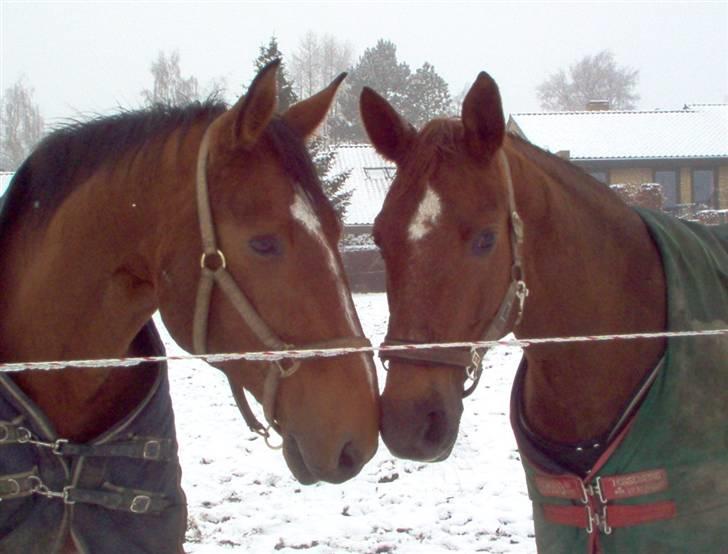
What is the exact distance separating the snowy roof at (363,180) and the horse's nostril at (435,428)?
21018 millimetres

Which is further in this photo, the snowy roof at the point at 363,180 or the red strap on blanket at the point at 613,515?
the snowy roof at the point at 363,180

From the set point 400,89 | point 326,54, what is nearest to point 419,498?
point 400,89

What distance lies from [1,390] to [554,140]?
92.9 feet

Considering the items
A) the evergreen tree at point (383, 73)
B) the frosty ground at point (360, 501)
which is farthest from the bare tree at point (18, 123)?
the frosty ground at point (360, 501)

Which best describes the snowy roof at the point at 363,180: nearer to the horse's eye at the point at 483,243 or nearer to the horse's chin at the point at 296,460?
the horse's eye at the point at 483,243

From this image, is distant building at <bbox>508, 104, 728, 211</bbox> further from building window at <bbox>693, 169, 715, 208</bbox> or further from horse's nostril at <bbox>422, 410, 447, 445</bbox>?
horse's nostril at <bbox>422, 410, 447, 445</bbox>

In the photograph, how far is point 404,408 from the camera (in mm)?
2623

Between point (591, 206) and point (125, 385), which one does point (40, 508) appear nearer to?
point (125, 385)

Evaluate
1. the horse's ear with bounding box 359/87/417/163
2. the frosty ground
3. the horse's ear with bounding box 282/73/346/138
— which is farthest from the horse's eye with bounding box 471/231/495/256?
the frosty ground

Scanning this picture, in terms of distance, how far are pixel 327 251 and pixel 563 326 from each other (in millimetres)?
1092

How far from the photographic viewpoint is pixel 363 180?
2736cm

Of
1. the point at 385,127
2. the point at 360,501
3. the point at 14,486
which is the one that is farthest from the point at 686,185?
the point at 14,486

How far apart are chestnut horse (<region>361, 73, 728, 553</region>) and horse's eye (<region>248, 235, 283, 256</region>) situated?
2.00 feet

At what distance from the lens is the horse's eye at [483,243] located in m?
2.79
